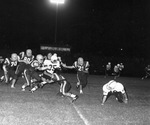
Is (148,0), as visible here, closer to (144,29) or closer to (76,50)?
(144,29)

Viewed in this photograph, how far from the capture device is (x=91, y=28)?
34000mm

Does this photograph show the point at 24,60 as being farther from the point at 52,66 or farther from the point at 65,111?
the point at 65,111

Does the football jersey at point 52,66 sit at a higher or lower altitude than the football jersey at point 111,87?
higher

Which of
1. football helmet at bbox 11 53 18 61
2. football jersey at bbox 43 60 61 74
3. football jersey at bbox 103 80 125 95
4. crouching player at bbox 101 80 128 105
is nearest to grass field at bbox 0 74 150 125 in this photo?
crouching player at bbox 101 80 128 105

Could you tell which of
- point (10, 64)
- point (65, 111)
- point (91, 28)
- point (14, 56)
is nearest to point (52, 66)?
point (65, 111)

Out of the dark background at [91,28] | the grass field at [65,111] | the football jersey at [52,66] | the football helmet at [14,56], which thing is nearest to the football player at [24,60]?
the football helmet at [14,56]

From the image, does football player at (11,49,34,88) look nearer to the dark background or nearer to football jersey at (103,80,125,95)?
football jersey at (103,80,125,95)

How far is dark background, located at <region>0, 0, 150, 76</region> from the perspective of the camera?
33.5m

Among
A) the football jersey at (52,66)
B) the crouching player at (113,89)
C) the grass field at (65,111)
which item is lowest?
the grass field at (65,111)

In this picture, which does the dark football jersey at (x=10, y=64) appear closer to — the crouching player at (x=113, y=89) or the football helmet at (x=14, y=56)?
the football helmet at (x=14, y=56)

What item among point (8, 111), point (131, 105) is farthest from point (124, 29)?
point (8, 111)

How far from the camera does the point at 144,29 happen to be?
3481 centimetres

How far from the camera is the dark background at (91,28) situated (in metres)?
33.5

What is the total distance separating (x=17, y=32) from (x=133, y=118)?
28.7 meters
